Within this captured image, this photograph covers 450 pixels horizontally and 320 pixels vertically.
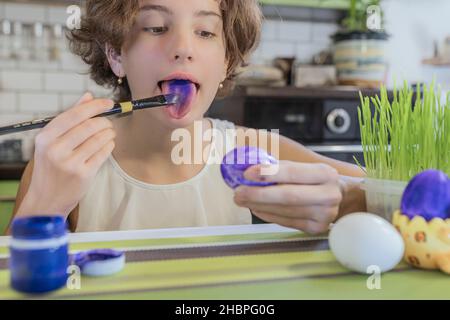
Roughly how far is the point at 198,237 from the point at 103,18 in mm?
676

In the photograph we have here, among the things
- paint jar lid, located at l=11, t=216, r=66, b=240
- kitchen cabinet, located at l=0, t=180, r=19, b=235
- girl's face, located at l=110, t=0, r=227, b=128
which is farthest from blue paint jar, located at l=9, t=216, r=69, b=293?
kitchen cabinet, located at l=0, t=180, r=19, b=235

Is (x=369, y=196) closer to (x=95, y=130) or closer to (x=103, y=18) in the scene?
(x=95, y=130)

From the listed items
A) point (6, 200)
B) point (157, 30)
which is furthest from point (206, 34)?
point (6, 200)

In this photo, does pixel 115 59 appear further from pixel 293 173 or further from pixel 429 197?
pixel 429 197

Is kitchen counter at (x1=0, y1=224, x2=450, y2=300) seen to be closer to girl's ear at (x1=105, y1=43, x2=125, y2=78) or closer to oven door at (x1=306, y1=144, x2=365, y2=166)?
girl's ear at (x1=105, y1=43, x2=125, y2=78)

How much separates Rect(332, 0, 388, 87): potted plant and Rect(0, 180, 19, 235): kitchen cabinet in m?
1.61

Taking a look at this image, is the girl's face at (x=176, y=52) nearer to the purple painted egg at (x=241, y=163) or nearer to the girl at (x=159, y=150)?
the girl at (x=159, y=150)

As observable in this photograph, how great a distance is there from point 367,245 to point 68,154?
1.48 ft

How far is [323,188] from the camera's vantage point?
0.76 meters

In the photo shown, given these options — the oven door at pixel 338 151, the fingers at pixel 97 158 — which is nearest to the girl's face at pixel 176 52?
the fingers at pixel 97 158

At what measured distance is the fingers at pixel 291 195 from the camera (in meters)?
0.71

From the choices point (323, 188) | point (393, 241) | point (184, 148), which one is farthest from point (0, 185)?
point (393, 241)

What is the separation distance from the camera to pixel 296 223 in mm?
780

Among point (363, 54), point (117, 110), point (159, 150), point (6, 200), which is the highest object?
point (363, 54)
